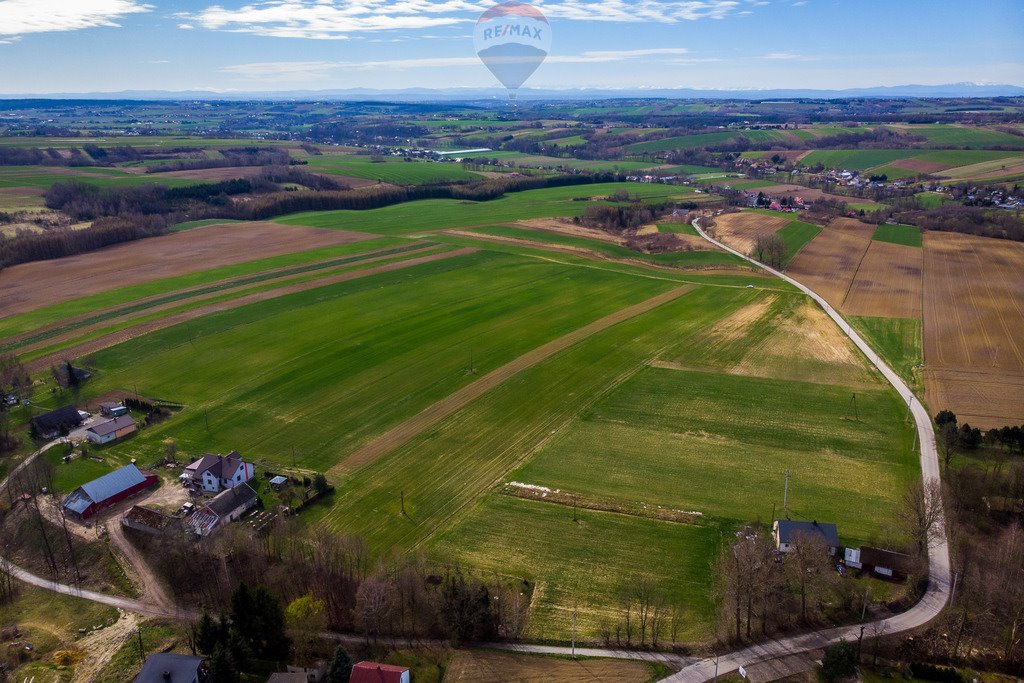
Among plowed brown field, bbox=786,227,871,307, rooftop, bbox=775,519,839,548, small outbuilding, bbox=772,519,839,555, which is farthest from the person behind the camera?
plowed brown field, bbox=786,227,871,307

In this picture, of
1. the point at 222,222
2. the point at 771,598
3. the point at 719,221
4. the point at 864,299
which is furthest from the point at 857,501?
the point at 222,222

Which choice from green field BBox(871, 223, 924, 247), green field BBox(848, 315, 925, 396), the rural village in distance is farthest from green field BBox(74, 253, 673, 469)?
green field BBox(871, 223, 924, 247)

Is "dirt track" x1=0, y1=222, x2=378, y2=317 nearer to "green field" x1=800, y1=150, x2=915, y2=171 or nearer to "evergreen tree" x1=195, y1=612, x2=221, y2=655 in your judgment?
"evergreen tree" x1=195, y1=612, x2=221, y2=655

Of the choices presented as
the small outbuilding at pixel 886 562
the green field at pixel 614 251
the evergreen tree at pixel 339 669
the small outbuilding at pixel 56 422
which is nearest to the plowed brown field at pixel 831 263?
the green field at pixel 614 251

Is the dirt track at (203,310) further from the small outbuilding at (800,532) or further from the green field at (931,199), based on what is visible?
the green field at (931,199)

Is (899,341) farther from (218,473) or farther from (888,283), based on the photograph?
(218,473)

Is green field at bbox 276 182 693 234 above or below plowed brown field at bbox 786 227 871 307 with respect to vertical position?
above
